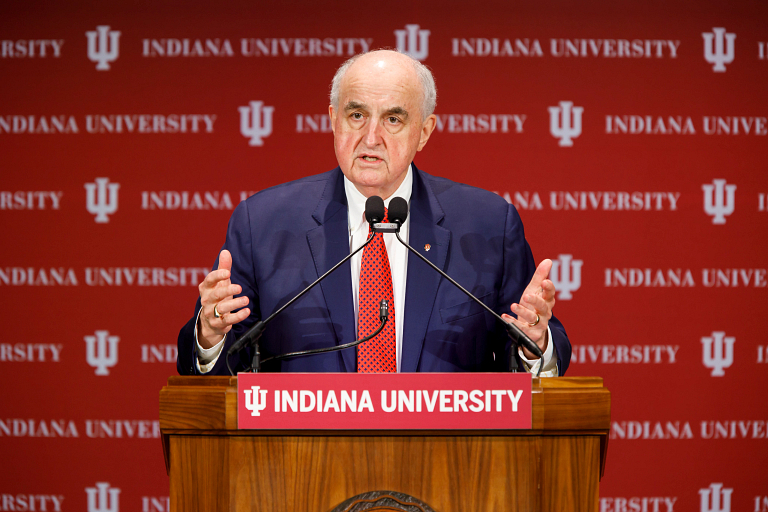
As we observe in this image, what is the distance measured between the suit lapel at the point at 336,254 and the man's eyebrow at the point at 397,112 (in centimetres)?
24

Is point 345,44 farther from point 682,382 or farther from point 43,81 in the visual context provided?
point 682,382

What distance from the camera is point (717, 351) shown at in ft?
9.75

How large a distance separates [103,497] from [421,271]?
2082 mm

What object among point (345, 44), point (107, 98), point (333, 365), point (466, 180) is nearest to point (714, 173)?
point (466, 180)

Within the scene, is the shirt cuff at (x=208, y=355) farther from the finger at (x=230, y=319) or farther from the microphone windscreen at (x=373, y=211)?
the microphone windscreen at (x=373, y=211)

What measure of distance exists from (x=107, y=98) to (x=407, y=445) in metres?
2.43

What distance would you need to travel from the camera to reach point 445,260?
69.9 inches

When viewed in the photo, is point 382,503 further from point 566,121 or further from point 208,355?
point 566,121

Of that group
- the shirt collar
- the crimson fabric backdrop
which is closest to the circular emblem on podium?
the shirt collar

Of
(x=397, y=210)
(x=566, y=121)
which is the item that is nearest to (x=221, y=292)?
(x=397, y=210)

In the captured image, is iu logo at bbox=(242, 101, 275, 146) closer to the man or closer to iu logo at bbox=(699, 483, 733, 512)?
the man

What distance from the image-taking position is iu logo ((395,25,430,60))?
9.75 ft

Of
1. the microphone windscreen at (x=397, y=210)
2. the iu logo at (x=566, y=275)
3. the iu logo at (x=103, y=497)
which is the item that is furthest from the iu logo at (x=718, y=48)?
the iu logo at (x=103, y=497)

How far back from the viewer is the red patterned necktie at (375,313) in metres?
1.63
